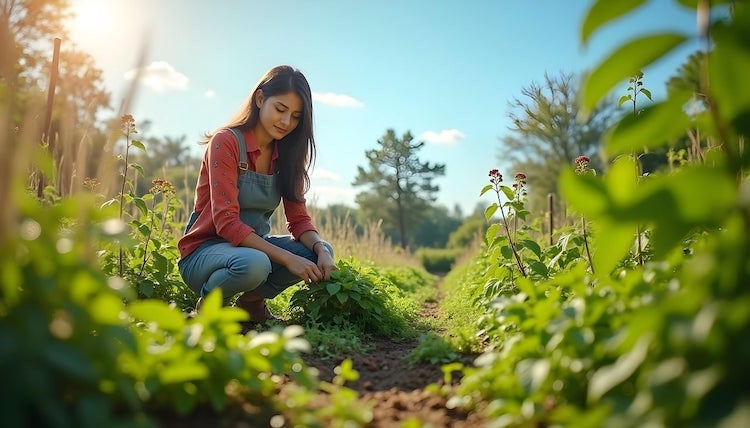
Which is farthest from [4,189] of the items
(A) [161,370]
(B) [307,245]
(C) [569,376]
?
(B) [307,245]

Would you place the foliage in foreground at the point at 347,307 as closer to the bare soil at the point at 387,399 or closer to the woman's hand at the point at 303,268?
the woman's hand at the point at 303,268

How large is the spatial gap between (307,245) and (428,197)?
27.3m

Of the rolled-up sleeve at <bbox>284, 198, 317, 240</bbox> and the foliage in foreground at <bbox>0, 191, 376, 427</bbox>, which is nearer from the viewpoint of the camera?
the foliage in foreground at <bbox>0, 191, 376, 427</bbox>

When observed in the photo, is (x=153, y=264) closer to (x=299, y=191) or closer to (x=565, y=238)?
(x=299, y=191)

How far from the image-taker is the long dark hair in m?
3.10

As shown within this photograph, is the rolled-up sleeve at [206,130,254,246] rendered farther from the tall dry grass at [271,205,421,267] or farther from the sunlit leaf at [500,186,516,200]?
the tall dry grass at [271,205,421,267]

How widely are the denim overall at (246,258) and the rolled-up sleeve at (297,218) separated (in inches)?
2.7

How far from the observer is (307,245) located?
134 inches

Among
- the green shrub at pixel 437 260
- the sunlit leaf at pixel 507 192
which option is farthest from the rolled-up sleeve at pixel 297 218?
the green shrub at pixel 437 260

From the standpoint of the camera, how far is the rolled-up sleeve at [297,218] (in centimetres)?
346

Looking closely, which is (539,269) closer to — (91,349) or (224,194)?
(224,194)

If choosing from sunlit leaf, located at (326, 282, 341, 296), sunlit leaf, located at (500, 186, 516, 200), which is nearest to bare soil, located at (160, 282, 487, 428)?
sunlit leaf, located at (326, 282, 341, 296)

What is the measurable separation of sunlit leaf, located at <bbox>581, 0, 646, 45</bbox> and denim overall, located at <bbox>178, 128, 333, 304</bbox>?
83.9 inches

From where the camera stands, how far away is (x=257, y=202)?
3258 millimetres
